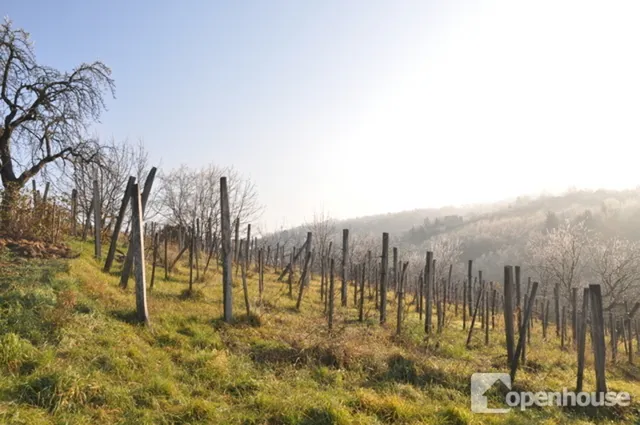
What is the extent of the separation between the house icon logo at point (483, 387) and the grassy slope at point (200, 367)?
17 centimetres

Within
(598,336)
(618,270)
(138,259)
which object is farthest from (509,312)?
(618,270)

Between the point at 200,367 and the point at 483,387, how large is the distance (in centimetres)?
494

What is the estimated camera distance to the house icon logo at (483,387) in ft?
20.0

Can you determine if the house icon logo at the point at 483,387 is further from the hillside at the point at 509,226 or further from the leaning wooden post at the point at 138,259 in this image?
the hillside at the point at 509,226

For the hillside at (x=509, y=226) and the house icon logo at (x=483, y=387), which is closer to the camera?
the house icon logo at (x=483, y=387)

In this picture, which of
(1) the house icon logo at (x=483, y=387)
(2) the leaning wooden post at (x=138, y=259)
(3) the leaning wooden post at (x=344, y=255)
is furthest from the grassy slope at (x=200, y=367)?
(3) the leaning wooden post at (x=344, y=255)

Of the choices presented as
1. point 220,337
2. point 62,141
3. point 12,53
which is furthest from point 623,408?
point 12,53

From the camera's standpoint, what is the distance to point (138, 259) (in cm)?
755

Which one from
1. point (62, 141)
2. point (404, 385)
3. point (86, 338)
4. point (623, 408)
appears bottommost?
point (623, 408)

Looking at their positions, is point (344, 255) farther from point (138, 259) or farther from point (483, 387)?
point (138, 259)

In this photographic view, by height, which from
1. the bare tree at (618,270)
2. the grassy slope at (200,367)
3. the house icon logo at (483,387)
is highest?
the grassy slope at (200,367)

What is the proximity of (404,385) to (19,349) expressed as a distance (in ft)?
18.5

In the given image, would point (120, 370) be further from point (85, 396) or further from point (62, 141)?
point (62, 141)

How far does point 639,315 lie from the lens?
95.0ft
